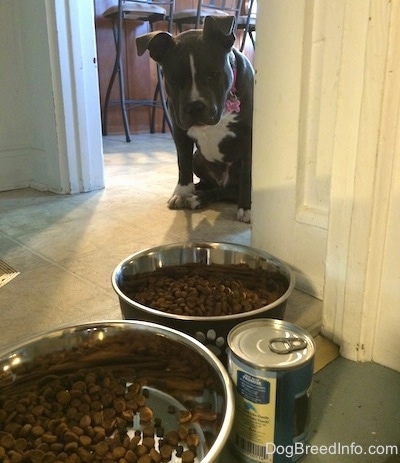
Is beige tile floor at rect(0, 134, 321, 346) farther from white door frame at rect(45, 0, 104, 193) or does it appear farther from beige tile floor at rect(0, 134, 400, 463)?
white door frame at rect(45, 0, 104, 193)

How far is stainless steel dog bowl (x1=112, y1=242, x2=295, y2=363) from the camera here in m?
0.82

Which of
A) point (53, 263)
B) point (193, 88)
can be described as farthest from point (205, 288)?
point (193, 88)

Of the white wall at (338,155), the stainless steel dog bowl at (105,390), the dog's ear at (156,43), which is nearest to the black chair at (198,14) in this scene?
the dog's ear at (156,43)

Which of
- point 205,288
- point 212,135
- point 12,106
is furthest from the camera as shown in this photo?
point 12,106

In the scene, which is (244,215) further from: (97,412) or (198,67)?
(97,412)

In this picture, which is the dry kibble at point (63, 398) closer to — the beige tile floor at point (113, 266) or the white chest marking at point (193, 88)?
the beige tile floor at point (113, 266)

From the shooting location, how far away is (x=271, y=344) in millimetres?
684

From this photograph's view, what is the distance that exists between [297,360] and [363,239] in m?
0.30

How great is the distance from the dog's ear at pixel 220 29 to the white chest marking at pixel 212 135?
258 mm

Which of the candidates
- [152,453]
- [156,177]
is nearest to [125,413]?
[152,453]

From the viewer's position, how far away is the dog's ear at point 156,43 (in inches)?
66.2

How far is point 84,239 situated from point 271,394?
3.46ft

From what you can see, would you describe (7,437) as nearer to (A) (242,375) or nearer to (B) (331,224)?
(A) (242,375)

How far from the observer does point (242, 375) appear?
0.66 meters
